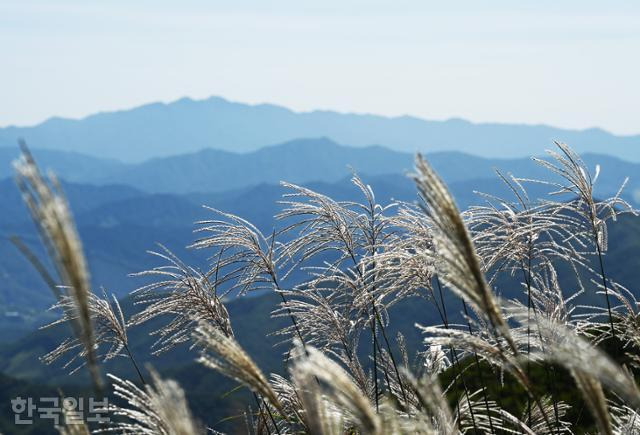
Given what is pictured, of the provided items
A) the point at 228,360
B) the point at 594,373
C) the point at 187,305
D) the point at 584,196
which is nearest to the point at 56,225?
the point at 228,360

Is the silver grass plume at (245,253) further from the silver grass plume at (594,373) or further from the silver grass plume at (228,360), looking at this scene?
the silver grass plume at (594,373)

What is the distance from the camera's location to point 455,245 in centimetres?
181

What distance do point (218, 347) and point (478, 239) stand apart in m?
2.80

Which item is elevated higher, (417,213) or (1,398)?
(417,213)

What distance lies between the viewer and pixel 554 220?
4.27m

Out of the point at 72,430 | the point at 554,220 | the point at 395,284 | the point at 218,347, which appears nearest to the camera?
the point at 218,347

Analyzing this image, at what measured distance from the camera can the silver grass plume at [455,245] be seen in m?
1.72

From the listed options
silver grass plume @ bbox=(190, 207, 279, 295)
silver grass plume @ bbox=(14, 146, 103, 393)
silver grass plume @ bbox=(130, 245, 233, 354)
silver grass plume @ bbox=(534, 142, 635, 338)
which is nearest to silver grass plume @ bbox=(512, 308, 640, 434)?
silver grass plume @ bbox=(14, 146, 103, 393)

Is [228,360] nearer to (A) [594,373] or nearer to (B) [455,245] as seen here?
(B) [455,245]

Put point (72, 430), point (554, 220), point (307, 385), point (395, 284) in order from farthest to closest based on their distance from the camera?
point (554, 220) < point (395, 284) < point (72, 430) < point (307, 385)

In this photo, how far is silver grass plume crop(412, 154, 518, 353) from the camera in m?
1.72

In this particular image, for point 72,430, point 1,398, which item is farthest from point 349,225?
point 1,398

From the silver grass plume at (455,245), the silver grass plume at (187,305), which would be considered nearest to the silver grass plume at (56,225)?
the silver grass plume at (455,245)

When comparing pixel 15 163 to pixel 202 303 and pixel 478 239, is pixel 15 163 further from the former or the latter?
pixel 478 239
